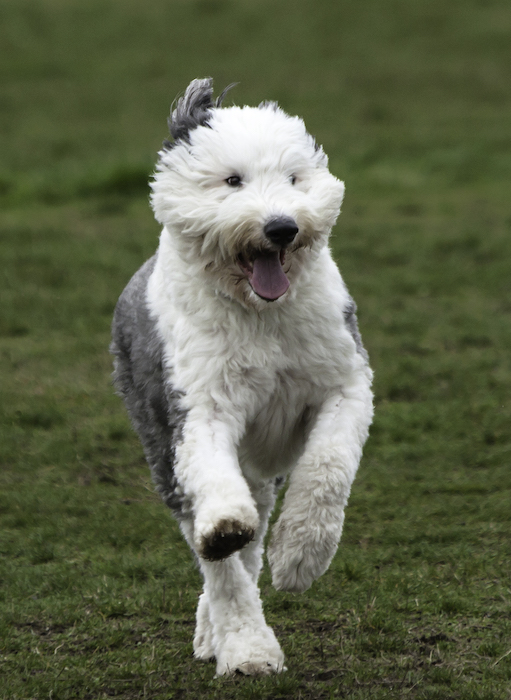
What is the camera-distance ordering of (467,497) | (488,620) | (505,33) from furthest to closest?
(505,33) → (467,497) → (488,620)

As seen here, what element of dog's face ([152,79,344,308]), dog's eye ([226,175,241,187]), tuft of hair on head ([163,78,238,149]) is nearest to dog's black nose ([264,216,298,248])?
dog's face ([152,79,344,308])

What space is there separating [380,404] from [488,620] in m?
3.17

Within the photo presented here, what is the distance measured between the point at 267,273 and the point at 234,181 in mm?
363

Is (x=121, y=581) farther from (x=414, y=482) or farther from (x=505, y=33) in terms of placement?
(x=505, y=33)

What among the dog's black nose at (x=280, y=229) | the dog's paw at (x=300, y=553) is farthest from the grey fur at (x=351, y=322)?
the dog's paw at (x=300, y=553)

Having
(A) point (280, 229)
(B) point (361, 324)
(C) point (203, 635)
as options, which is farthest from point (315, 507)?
(B) point (361, 324)

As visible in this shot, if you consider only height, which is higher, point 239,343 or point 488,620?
point 239,343

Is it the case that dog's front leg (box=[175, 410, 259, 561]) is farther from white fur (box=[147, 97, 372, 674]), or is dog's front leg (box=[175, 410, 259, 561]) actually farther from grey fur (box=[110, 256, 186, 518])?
grey fur (box=[110, 256, 186, 518])

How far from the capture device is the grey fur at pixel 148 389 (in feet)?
14.5

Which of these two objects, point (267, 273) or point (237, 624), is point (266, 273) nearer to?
point (267, 273)

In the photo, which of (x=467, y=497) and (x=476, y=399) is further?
(x=476, y=399)

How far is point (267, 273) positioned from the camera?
4.12 meters

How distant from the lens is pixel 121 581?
582 cm

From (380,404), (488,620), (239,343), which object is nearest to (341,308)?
(239,343)
